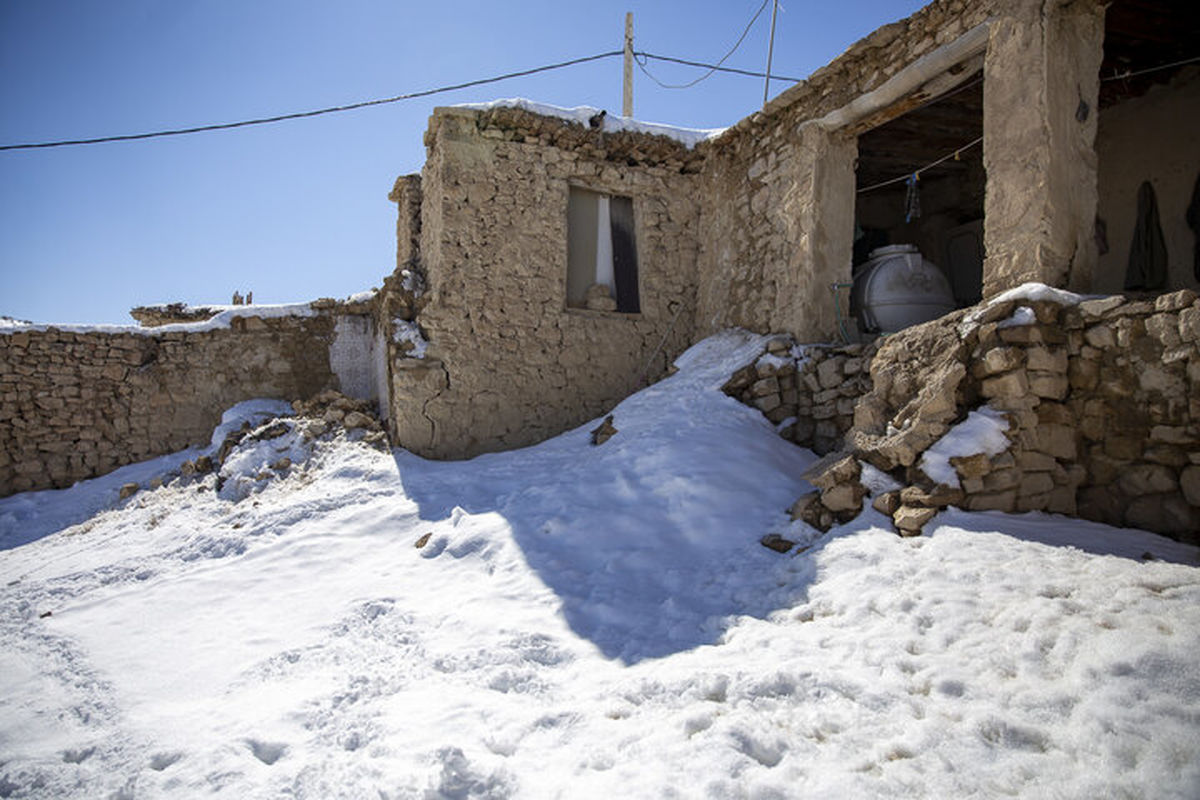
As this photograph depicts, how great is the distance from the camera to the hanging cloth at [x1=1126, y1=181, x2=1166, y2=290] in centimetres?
648

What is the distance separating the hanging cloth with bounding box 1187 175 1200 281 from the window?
5693mm

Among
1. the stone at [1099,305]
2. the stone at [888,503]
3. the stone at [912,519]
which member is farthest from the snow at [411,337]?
the stone at [1099,305]

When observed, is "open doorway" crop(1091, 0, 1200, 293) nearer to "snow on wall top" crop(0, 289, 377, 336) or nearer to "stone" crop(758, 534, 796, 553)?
"stone" crop(758, 534, 796, 553)

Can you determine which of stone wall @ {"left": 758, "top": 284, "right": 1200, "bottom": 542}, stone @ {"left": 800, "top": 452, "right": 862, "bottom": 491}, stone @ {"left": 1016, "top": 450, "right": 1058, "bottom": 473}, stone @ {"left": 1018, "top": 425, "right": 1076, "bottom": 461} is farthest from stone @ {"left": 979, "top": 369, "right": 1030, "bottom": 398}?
stone @ {"left": 800, "top": 452, "right": 862, "bottom": 491}

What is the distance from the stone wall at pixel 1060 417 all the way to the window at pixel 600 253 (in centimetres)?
410

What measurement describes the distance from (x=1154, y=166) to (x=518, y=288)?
6.90 m

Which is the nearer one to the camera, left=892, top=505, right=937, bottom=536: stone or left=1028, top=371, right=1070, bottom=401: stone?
left=892, top=505, right=937, bottom=536: stone

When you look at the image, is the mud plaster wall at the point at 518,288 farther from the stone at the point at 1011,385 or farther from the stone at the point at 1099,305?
the stone at the point at 1099,305

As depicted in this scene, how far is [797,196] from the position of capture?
6570mm

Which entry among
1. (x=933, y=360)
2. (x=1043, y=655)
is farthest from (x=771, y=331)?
(x=1043, y=655)

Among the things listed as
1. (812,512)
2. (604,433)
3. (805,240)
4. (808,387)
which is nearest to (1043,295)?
(812,512)

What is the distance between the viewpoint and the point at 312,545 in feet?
17.3

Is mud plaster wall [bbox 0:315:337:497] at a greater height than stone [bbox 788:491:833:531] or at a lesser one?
greater

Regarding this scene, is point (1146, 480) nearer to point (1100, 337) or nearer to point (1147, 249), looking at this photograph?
point (1100, 337)
